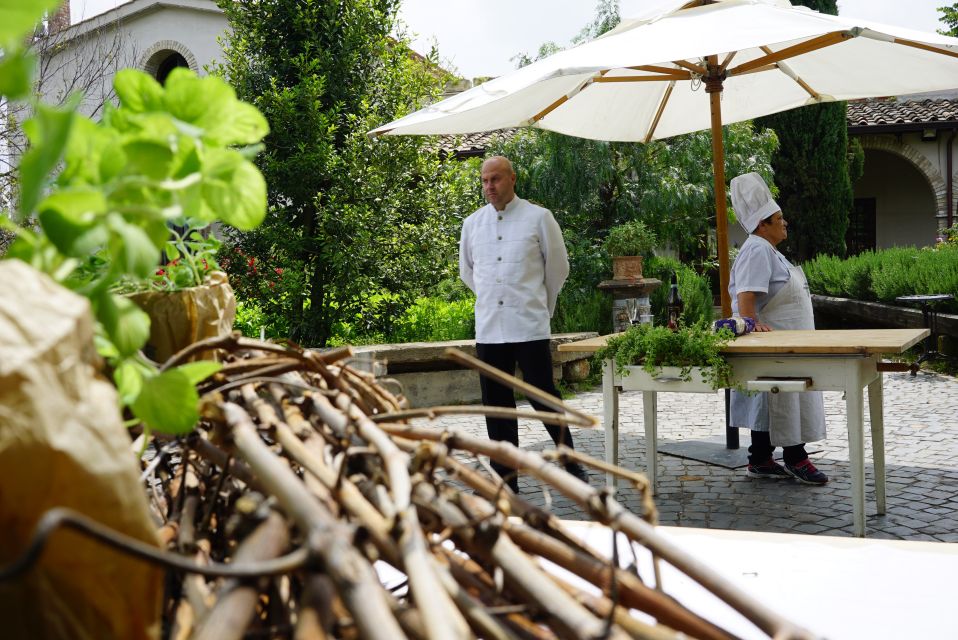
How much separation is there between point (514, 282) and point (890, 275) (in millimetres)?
8481

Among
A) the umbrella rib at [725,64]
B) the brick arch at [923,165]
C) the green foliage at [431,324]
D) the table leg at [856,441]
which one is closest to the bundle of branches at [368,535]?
the table leg at [856,441]

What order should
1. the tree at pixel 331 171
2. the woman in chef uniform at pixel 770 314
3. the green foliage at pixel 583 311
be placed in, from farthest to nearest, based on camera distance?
the green foliage at pixel 583 311
the tree at pixel 331 171
the woman in chef uniform at pixel 770 314

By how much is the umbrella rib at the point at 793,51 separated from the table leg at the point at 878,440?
2.22 m

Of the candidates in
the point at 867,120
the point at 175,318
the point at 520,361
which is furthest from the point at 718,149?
the point at 867,120

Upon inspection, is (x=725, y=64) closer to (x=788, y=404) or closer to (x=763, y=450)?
(x=788, y=404)

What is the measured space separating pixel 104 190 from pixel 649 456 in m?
5.05

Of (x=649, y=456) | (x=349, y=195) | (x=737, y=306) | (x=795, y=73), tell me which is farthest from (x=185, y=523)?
(x=349, y=195)

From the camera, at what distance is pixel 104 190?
0.38m

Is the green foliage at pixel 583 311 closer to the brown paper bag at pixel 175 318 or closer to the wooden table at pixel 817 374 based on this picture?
the wooden table at pixel 817 374

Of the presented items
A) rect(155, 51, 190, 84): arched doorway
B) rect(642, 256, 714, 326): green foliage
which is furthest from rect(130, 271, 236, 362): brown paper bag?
rect(155, 51, 190, 84): arched doorway

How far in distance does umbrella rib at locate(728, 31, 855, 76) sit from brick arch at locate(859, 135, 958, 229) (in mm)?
16630

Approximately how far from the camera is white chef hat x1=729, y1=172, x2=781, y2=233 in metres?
5.60

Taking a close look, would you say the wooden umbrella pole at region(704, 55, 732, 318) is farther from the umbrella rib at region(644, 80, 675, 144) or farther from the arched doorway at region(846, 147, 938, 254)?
the arched doorway at region(846, 147, 938, 254)

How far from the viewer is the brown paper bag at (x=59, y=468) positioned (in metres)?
0.32
